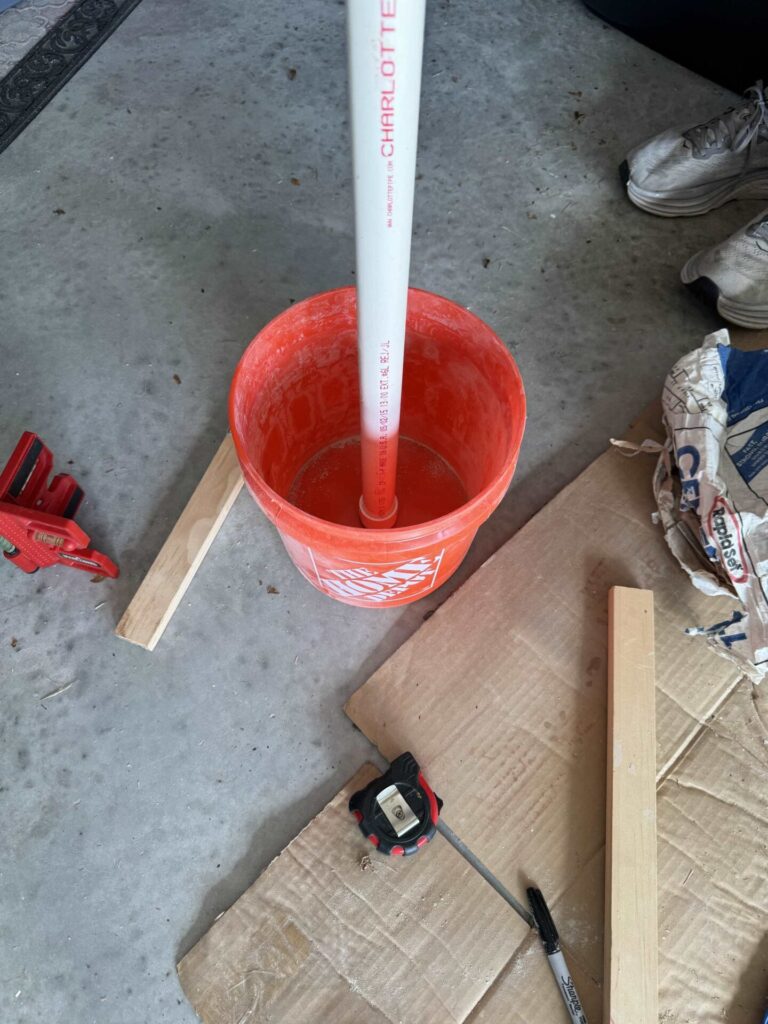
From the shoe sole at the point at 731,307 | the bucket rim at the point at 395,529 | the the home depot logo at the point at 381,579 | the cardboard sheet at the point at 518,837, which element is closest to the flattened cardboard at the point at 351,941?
the cardboard sheet at the point at 518,837

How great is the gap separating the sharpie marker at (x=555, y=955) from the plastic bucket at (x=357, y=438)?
37 cm

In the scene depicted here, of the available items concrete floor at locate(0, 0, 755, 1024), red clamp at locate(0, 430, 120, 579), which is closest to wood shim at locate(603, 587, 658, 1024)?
concrete floor at locate(0, 0, 755, 1024)

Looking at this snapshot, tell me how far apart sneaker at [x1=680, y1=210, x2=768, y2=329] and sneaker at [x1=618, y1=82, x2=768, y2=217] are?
0.16m

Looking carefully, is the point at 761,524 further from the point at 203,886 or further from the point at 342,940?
the point at 203,886

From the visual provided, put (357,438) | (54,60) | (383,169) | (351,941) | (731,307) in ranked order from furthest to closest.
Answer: (54,60)
(731,307)
(357,438)
(351,941)
(383,169)

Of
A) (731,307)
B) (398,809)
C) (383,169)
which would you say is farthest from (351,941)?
(731,307)

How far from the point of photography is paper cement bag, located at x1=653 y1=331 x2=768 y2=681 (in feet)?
2.74

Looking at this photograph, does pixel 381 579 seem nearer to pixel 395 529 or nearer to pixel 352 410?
pixel 395 529

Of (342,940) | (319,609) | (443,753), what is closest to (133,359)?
(319,609)

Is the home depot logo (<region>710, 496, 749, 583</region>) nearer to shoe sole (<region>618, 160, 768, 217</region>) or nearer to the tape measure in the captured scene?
the tape measure

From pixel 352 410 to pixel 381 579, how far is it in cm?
30

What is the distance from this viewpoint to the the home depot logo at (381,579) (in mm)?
710

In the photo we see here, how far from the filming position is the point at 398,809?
783mm

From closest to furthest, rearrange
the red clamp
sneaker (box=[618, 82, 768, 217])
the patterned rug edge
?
1. the red clamp
2. sneaker (box=[618, 82, 768, 217])
3. the patterned rug edge
